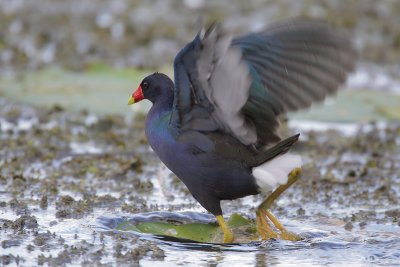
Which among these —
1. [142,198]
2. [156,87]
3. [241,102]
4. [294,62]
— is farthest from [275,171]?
[142,198]

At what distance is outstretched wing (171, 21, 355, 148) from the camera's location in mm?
5254

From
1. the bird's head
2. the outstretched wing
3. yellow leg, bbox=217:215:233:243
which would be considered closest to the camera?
the outstretched wing

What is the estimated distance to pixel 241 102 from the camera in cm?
542

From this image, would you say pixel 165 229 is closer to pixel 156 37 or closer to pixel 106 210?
pixel 106 210

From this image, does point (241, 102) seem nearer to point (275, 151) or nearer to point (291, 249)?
point (275, 151)

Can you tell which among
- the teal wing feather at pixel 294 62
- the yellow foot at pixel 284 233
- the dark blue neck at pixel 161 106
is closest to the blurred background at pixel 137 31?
the dark blue neck at pixel 161 106

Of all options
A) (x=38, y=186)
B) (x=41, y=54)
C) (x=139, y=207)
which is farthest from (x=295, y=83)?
(x=41, y=54)

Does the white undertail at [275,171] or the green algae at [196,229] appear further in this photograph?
the green algae at [196,229]

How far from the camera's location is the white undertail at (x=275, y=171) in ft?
18.8

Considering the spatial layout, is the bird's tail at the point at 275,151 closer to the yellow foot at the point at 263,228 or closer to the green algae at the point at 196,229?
the yellow foot at the point at 263,228

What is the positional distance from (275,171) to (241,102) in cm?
58

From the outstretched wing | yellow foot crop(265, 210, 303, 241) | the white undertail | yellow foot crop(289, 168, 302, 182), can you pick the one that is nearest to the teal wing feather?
the outstretched wing

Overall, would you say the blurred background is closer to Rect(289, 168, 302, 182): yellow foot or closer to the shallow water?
the shallow water

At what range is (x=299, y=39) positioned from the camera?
5.35 metres
